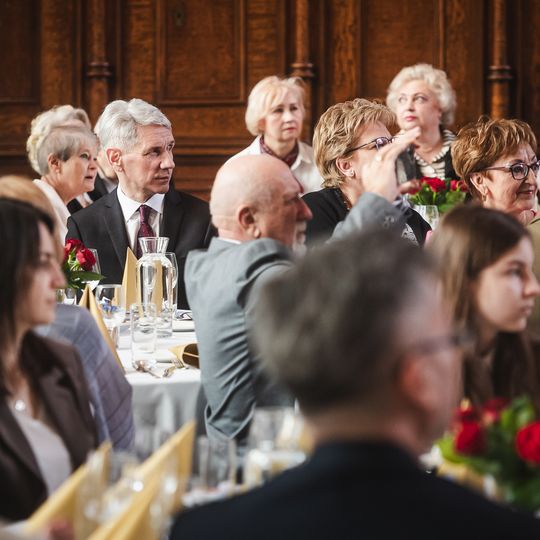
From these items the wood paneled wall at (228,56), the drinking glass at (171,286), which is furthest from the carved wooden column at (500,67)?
the drinking glass at (171,286)

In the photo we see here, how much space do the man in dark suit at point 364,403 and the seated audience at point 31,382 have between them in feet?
2.88

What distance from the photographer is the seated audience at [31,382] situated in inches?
83.0

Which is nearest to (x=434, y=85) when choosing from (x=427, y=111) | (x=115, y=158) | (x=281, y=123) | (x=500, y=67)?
(x=427, y=111)

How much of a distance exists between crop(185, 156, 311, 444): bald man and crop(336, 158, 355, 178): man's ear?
1160 millimetres

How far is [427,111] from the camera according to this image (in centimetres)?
701

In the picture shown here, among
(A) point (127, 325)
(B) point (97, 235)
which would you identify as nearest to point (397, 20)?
(B) point (97, 235)

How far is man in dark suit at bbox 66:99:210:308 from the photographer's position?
5152 mm

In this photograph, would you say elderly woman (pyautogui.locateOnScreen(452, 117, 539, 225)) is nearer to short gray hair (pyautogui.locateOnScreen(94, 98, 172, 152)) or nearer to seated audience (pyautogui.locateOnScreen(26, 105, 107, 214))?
short gray hair (pyautogui.locateOnScreen(94, 98, 172, 152))

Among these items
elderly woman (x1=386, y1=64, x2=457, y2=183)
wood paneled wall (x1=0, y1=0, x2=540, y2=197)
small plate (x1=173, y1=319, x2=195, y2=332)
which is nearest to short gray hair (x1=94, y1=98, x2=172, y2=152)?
small plate (x1=173, y1=319, x2=195, y2=332)

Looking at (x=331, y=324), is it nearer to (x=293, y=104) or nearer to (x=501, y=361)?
(x=501, y=361)

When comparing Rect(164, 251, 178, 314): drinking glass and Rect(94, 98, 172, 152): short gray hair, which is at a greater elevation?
Rect(94, 98, 172, 152): short gray hair

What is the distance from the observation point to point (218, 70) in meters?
7.92

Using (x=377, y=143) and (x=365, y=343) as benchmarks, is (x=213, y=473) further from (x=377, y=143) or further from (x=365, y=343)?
(x=377, y=143)

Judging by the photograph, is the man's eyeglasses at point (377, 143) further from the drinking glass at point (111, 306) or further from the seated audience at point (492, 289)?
the seated audience at point (492, 289)
